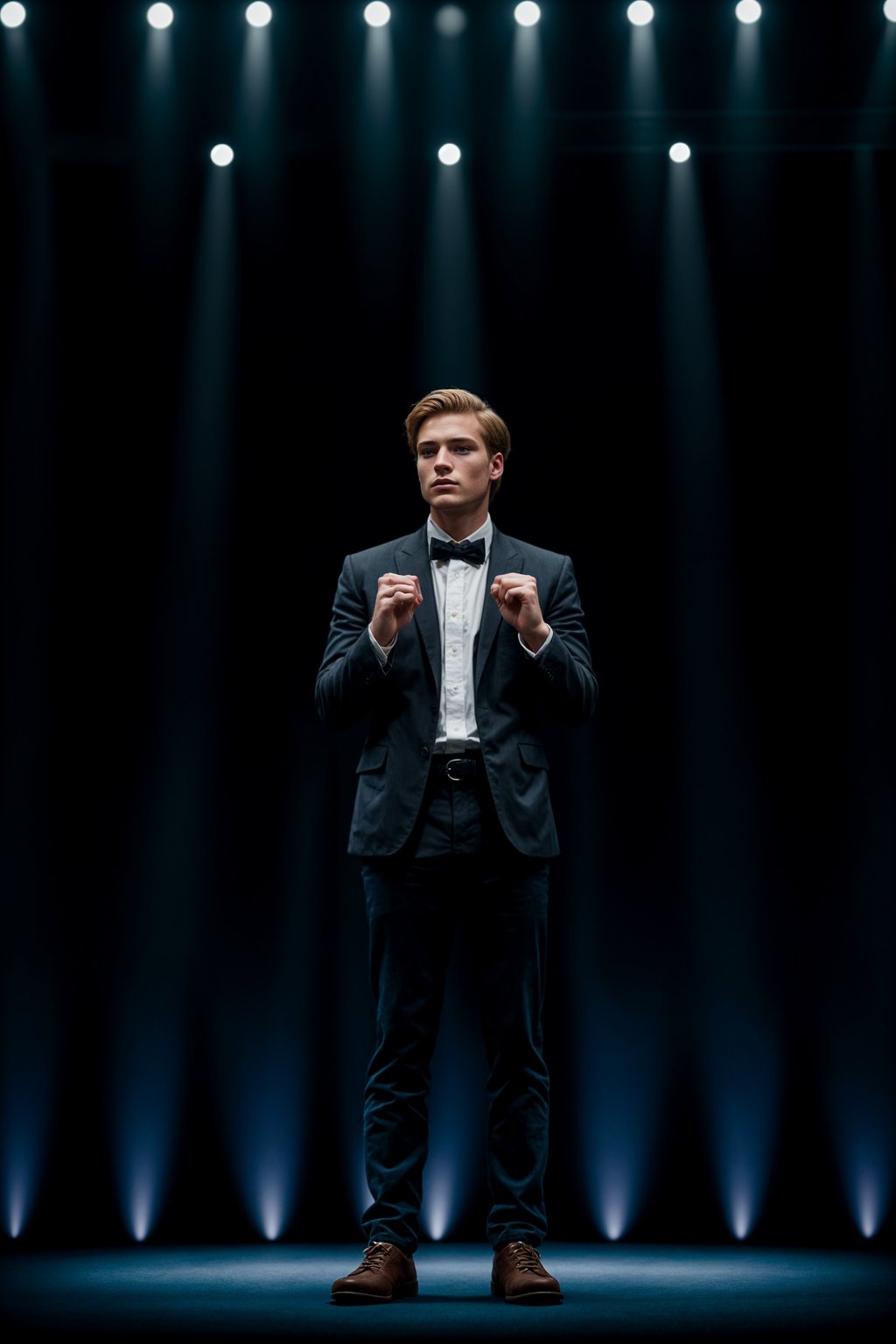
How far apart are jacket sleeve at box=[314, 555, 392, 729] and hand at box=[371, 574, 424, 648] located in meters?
0.04

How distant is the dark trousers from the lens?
246 centimetres

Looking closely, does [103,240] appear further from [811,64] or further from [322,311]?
[811,64]

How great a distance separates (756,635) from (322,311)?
1529mm

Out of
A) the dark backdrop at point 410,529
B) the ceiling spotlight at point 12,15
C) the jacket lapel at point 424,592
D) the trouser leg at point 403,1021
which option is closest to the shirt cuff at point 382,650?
the jacket lapel at point 424,592

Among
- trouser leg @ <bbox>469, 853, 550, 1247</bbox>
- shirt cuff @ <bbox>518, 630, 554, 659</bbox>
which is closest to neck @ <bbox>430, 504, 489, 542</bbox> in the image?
shirt cuff @ <bbox>518, 630, 554, 659</bbox>

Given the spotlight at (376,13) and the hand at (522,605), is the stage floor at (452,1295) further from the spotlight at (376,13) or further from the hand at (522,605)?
the spotlight at (376,13)

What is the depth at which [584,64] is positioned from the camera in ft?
12.0

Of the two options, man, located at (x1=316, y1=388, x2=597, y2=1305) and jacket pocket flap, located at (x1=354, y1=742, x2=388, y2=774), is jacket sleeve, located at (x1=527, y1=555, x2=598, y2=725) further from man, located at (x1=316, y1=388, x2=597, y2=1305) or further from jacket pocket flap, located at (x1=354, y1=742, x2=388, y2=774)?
jacket pocket flap, located at (x1=354, y1=742, x2=388, y2=774)

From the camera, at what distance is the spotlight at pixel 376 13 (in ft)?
11.8

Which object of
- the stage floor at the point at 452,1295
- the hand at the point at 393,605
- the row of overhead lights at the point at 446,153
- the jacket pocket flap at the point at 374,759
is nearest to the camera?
the stage floor at the point at 452,1295

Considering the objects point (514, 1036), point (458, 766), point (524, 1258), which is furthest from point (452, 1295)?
point (458, 766)

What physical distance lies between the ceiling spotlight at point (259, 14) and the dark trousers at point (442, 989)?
2.30 metres

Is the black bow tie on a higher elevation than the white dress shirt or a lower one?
higher

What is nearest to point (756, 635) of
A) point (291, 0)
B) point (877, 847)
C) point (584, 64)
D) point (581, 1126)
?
point (877, 847)
